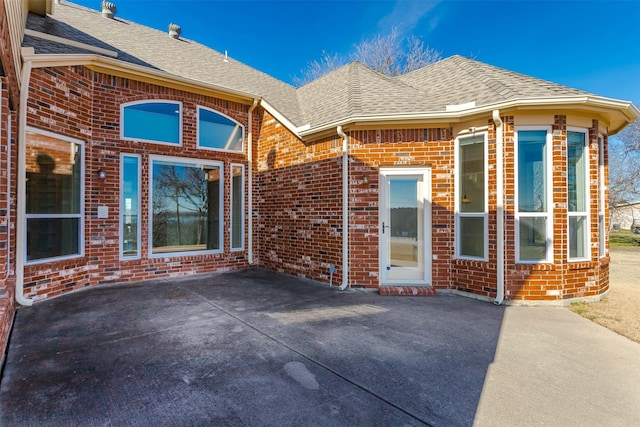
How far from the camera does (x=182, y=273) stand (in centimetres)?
718

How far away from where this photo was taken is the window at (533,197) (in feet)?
17.7

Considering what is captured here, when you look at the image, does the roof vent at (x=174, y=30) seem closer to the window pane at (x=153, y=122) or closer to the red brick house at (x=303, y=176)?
the red brick house at (x=303, y=176)

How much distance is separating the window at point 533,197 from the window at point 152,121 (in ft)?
22.1

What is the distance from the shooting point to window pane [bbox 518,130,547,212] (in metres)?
5.45

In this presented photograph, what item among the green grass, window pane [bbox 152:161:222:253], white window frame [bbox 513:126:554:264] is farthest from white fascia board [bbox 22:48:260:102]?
the green grass

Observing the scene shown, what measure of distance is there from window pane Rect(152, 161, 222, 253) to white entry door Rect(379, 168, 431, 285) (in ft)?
13.2

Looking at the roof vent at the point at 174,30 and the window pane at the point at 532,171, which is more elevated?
the roof vent at the point at 174,30

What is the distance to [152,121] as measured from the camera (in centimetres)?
681

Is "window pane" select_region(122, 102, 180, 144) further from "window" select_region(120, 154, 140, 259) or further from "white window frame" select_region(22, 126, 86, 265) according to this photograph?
"white window frame" select_region(22, 126, 86, 265)

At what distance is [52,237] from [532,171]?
8.17 m

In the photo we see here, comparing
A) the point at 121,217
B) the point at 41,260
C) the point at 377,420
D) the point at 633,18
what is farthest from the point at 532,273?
the point at 633,18

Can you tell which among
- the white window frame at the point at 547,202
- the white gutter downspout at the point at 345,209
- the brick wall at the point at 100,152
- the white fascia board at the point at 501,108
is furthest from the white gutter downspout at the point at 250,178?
the white window frame at the point at 547,202

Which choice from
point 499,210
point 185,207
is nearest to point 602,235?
point 499,210

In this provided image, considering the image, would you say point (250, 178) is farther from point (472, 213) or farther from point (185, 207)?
point (472, 213)
